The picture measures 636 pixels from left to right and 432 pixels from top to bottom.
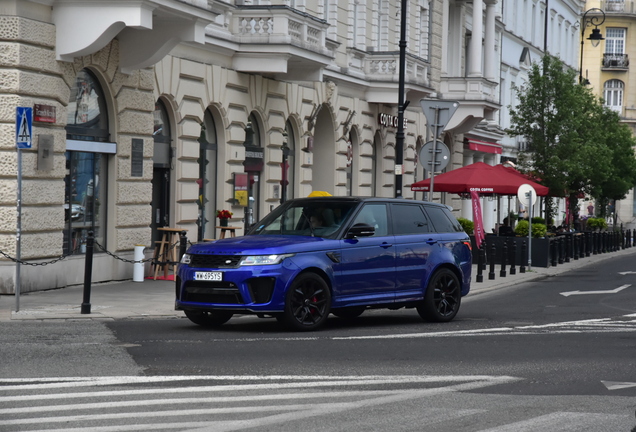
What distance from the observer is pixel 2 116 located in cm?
1759

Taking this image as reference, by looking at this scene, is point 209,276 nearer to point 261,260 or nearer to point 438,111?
point 261,260

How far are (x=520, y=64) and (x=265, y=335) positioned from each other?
46550mm

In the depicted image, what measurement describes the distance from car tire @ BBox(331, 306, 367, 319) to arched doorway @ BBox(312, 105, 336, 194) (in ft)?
52.3

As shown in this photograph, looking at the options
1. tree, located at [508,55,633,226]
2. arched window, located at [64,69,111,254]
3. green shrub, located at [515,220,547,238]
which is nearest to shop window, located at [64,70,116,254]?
arched window, located at [64,69,111,254]

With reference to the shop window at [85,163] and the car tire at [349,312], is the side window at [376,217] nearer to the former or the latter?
the car tire at [349,312]

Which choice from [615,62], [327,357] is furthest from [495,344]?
[615,62]

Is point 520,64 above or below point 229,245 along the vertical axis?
above

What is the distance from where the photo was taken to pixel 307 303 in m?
13.7

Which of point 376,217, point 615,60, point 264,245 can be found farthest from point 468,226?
point 615,60

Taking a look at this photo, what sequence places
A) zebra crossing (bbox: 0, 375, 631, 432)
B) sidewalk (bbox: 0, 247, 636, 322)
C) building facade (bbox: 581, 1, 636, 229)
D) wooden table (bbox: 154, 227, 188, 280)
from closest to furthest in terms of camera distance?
zebra crossing (bbox: 0, 375, 631, 432) → sidewalk (bbox: 0, 247, 636, 322) → wooden table (bbox: 154, 227, 188, 280) → building facade (bbox: 581, 1, 636, 229)

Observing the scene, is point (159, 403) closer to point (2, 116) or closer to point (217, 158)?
point (2, 116)

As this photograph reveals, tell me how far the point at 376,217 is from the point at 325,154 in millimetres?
17542

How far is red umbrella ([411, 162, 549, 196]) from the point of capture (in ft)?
106

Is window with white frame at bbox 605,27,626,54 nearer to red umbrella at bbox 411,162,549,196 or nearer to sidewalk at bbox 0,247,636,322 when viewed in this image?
red umbrella at bbox 411,162,549,196
